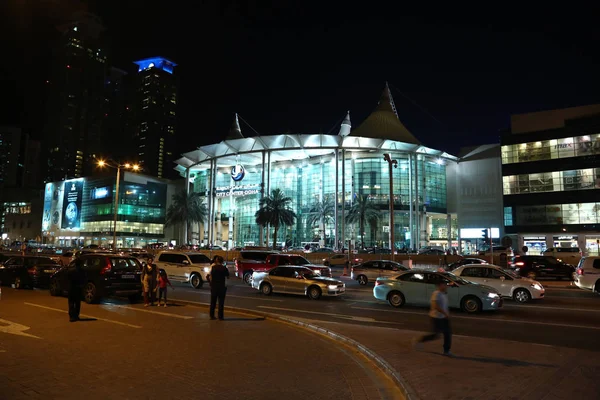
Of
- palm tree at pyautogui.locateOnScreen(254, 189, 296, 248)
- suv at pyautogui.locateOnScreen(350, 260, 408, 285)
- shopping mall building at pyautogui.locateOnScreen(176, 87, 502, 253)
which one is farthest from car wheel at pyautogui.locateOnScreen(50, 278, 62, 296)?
shopping mall building at pyautogui.locateOnScreen(176, 87, 502, 253)

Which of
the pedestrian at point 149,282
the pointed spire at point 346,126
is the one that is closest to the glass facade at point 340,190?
the pointed spire at point 346,126

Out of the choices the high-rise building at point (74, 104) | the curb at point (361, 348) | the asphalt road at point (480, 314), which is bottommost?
the asphalt road at point (480, 314)

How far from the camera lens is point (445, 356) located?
8.31 meters

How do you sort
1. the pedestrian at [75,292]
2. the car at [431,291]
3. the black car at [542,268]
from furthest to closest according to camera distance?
1. the black car at [542,268]
2. the car at [431,291]
3. the pedestrian at [75,292]

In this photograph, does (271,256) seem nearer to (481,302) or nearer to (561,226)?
(481,302)

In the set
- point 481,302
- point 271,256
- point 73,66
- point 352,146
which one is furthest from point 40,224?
point 481,302

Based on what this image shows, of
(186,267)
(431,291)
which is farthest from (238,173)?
(431,291)

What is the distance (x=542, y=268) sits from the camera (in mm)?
28359

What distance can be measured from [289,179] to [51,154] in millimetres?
146682

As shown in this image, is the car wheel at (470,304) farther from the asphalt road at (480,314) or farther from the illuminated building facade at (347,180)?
the illuminated building facade at (347,180)

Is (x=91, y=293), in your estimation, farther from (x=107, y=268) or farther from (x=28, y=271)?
(x=28, y=271)

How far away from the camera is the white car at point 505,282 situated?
60.4 feet

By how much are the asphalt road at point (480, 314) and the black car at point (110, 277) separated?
8.31ft

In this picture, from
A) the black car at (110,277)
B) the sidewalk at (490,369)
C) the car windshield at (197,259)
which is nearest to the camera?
the sidewalk at (490,369)
